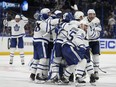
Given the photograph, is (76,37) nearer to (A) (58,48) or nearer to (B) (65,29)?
(B) (65,29)

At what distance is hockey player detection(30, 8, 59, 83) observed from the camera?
8984mm

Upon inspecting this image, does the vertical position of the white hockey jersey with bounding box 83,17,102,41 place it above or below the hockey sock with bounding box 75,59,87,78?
above

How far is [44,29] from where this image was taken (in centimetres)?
896

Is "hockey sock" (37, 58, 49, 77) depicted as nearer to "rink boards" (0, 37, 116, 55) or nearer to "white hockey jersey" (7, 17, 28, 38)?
"white hockey jersey" (7, 17, 28, 38)

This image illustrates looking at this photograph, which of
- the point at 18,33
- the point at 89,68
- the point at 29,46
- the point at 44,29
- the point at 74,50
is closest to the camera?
the point at 74,50

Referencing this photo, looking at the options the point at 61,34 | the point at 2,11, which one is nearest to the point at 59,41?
the point at 61,34

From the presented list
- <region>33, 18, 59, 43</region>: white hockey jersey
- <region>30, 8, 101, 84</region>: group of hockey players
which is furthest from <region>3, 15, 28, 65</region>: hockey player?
<region>33, 18, 59, 43</region>: white hockey jersey

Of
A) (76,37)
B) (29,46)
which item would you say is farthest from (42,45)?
(29,46)

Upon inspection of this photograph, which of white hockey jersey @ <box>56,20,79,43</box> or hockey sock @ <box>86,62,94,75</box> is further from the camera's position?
hockey sock @ <box>86,62,94,75</box>

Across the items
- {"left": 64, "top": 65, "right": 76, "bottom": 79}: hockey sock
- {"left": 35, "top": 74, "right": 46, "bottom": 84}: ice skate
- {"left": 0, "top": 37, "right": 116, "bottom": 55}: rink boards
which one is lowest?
{"left": 35, "top": 74, "right": 46, "bottom": 84}: ice skate

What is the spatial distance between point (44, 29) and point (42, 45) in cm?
35

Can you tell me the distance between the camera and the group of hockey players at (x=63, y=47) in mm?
8453

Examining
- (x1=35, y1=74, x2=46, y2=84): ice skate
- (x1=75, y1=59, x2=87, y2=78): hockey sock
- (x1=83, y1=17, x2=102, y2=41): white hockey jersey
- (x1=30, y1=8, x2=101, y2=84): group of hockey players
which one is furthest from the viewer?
(x1=83, y1=17, x2=102, y2=41): white hockey jersey

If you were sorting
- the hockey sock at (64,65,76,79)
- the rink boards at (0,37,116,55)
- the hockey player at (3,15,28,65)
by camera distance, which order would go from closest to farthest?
the hockey sock at (64,65,76,79) → the hockey player at (3,15,28,65) → the rink boards at (0,37,116,55)
